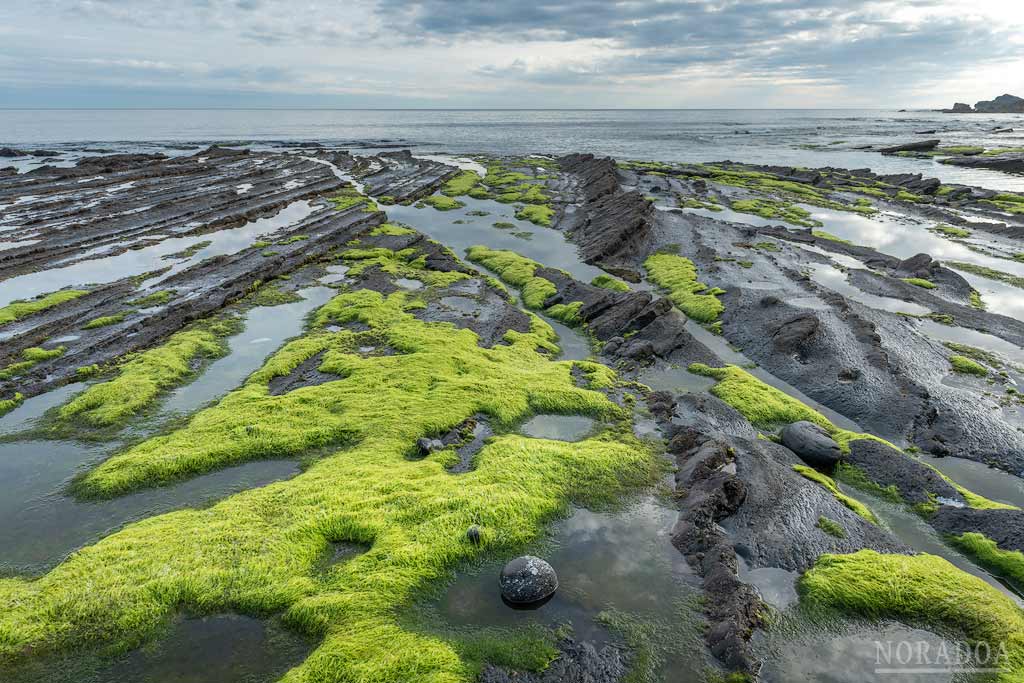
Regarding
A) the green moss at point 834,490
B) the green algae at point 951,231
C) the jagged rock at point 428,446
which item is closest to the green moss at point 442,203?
the jagged rock at point 428,446

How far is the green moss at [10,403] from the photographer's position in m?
18.5

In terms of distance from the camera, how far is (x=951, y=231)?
4897 centimetres

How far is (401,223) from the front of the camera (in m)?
52.3

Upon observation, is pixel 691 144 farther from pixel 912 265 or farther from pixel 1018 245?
pixel 912 265

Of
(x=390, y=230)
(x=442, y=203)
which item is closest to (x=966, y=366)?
(x=390, y=230)

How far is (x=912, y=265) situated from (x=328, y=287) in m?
38.8

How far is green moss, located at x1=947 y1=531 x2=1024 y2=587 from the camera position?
12.8 m

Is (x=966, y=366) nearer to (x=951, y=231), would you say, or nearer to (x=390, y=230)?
(x=951, y=231)

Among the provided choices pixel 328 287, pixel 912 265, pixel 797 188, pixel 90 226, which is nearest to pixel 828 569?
pixel 328 287

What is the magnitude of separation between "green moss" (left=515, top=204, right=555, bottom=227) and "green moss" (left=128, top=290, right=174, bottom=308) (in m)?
33.1

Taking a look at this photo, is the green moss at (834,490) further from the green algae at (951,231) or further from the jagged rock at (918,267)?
the green algae at (951,231)

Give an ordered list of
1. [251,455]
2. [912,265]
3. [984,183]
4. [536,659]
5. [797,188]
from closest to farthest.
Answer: [536,659] → [251,455] → [912,265] → [797,188] → [984,183]

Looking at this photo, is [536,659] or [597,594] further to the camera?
[597,594]

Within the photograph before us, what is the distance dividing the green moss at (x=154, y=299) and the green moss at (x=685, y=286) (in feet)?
94.0
